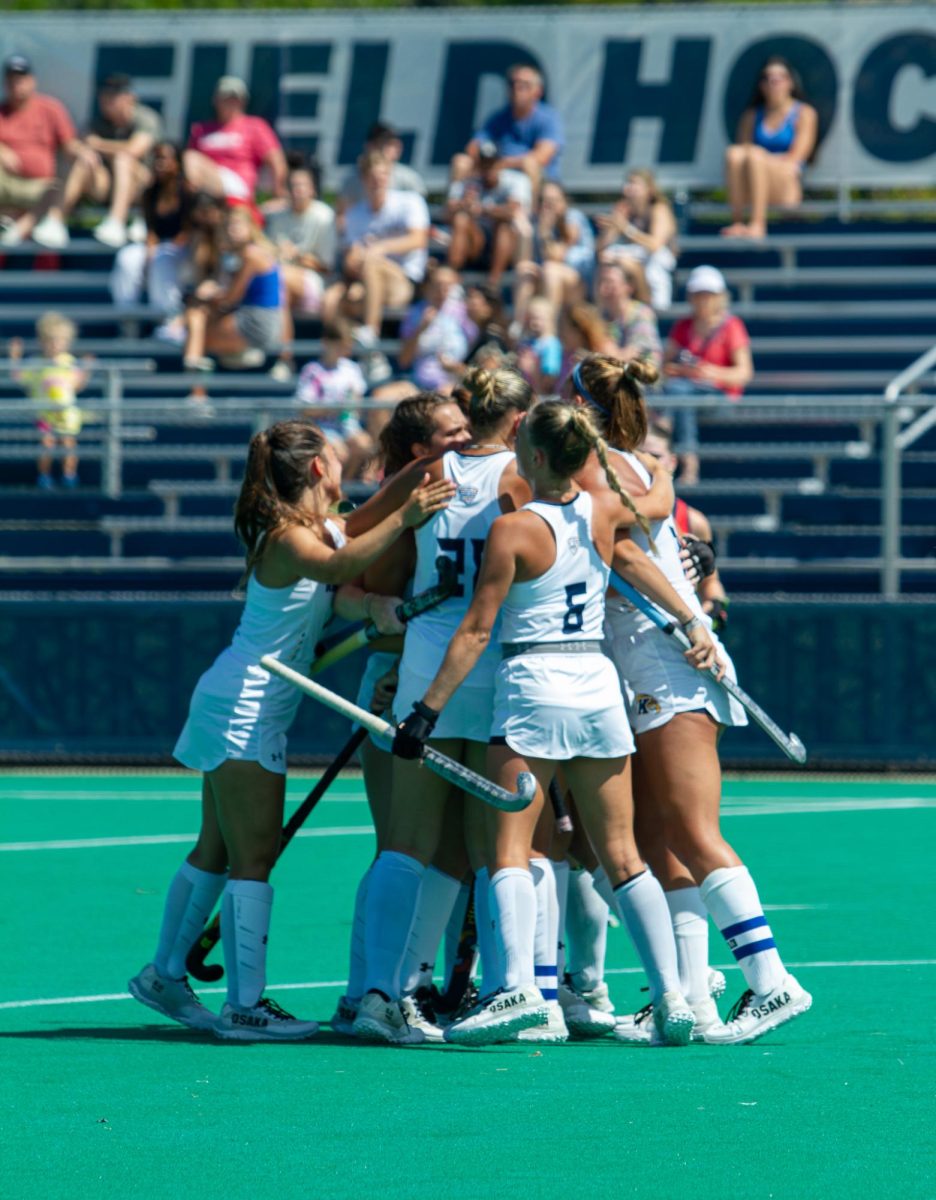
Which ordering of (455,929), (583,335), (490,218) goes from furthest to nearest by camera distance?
(490,218)
(583,335)
(455,929)

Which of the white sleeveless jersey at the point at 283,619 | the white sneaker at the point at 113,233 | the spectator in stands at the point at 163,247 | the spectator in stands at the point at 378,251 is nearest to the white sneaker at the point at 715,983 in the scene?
the white sleeveless jersey at the point at 283,619

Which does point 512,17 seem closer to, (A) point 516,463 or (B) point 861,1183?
(A) point 516,463

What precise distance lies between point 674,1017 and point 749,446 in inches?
411

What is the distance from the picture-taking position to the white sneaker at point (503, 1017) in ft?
23.2

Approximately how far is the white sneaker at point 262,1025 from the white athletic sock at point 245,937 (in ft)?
0.10

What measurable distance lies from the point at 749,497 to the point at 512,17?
21.6ft

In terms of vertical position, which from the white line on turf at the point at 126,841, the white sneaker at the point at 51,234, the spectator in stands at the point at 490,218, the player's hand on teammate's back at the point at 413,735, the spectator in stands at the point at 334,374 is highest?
the spectator in stands at the point at 490,218

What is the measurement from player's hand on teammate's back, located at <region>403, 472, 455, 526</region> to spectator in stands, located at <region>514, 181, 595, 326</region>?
10797 mm

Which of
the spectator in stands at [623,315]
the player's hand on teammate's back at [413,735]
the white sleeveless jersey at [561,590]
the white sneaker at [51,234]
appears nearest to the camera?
the player's hand on teammate's back at [413,735]

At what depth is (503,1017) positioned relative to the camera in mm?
7078

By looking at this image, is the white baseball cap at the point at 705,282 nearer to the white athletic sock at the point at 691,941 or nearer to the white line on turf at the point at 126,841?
the white line on turf at the point at 126,841

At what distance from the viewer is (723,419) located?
16.9 m

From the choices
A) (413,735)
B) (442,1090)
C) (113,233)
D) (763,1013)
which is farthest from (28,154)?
(442,1090)

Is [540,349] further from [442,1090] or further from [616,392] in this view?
[442,1090]
